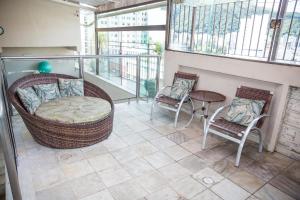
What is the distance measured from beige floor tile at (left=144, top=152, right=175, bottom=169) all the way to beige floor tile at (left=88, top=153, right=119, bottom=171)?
0.41m

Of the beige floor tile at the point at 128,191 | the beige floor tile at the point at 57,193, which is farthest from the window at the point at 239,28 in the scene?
the beige floor tile at the point at 57,193

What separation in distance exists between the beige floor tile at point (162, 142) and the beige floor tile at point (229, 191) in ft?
3.02

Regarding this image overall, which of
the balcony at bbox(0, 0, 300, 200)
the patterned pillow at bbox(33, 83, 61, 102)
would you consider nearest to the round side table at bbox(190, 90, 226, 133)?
the balcony at bbox(0, 0, 300, 200)

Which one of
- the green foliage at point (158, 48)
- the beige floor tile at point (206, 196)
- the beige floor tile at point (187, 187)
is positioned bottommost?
the beige floor tile at point (206, 196)

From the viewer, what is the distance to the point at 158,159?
261 cm

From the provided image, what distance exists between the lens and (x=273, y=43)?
109 inches

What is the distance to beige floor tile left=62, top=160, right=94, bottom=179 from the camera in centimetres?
227

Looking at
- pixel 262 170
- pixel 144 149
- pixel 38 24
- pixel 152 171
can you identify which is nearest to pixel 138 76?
pixel 144 149

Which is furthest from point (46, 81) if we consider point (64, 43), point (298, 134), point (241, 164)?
point (64, 43)

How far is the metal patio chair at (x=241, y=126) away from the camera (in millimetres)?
2553

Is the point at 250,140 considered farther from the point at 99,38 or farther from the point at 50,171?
the point at 99,38

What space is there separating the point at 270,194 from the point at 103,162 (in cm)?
181

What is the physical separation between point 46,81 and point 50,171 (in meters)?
1.58

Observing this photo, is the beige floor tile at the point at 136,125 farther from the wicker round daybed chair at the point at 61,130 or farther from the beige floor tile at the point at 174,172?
the beige floor tile at the point at 174,172
